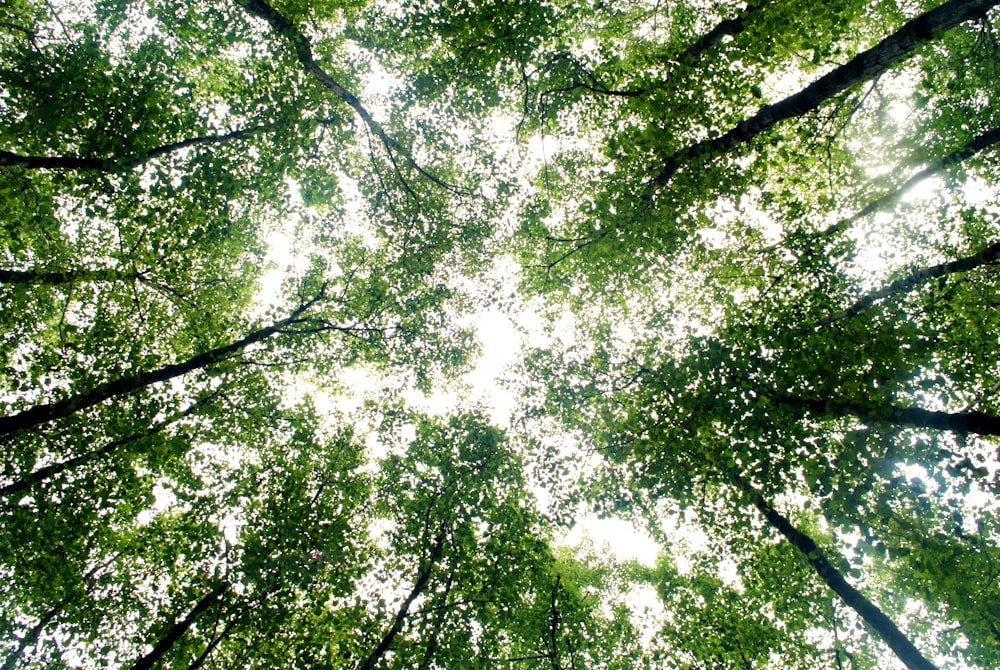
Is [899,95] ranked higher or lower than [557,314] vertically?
higher

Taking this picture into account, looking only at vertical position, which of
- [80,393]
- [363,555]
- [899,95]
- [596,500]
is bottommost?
[80,393]

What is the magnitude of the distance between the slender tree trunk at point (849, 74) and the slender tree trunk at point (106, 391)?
1127 cm

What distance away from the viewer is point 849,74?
22.4ft

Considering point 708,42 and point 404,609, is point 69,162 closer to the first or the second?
point 404,609

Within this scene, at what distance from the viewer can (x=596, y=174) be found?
478 inches

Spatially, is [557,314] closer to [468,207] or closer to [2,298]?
[468,207]

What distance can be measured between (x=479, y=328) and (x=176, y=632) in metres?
12.0

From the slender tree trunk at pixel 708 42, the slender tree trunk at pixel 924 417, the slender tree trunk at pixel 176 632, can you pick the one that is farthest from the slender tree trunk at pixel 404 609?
the slender tree trunk at pixel 708 42

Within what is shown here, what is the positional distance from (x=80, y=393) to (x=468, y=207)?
35.3ft

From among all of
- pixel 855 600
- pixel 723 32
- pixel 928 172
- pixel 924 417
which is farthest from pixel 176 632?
pixel 928 172

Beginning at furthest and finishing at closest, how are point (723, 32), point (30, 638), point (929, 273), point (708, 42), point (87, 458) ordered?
1. point (30, 638)
2. point (87, 458)
3. point (929, 273)
4. point (708, 42)
5. point (723, 32)

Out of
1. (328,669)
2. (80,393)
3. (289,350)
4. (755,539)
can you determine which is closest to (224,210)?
(289,350)

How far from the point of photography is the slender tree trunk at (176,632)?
409 inches

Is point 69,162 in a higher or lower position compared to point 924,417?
lower
